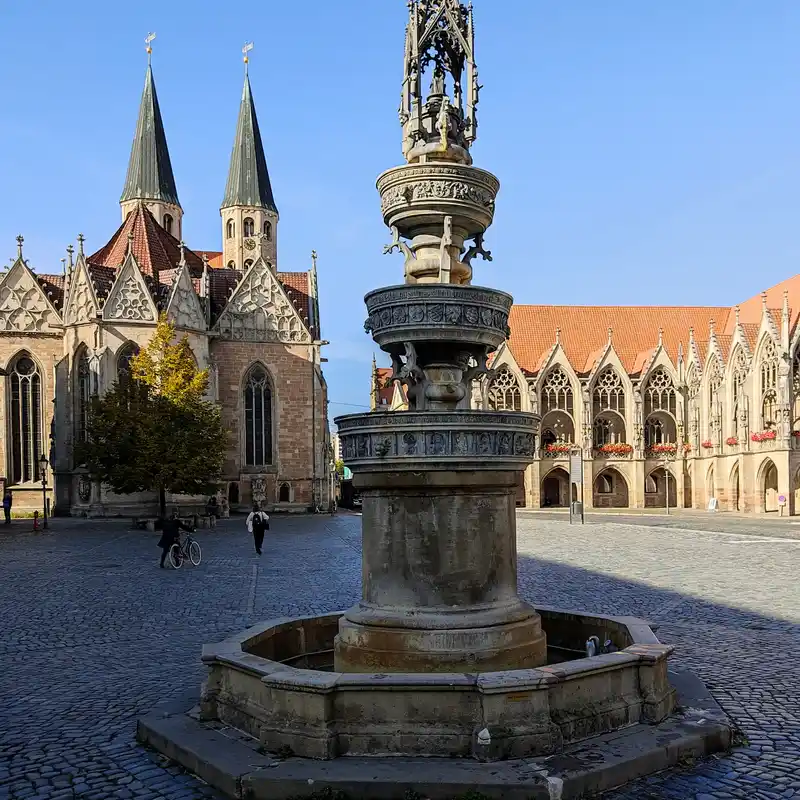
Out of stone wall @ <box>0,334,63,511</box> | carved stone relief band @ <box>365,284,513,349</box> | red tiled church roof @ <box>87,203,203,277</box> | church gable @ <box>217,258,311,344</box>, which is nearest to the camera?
carved stone relief band @ <box>365,284,513,349</box>

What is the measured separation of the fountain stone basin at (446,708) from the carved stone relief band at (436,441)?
164 cm

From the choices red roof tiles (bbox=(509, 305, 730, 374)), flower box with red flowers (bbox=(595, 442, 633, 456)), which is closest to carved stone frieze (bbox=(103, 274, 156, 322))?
red roof tiles (bbox=(509, 305, 730, 374))

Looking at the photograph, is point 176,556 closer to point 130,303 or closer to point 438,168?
point 438,168

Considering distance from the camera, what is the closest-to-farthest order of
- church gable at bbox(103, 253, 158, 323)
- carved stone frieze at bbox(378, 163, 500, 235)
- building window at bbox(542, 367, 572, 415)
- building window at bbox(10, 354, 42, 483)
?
carved stone frieze at bbox(378, 163, 500, 235)
church gable at bbox(103, 253, 158, 323)
building window at bbox(10, 354, 42, 483)
building window at bbox(542, 367, 572, 415)

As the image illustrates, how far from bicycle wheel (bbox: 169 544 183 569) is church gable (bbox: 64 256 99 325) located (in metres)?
25.0

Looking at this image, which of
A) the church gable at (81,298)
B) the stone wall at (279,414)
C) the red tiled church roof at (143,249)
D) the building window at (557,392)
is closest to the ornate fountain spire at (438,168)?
the church gable at (81,298)

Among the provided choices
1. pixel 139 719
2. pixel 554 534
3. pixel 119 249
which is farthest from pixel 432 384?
pixel 119 249

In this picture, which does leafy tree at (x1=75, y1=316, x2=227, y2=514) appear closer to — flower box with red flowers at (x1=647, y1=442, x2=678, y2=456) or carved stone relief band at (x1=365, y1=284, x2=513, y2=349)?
carved stone relief band at (x1=365, y1=284, x2=513, y2=349)

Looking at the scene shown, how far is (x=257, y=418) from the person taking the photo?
157 feet

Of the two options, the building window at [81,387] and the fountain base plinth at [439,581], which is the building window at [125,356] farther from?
the fountain base plinth at [439,581]

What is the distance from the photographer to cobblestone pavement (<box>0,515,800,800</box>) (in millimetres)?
6242

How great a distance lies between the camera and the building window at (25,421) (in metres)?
45.2

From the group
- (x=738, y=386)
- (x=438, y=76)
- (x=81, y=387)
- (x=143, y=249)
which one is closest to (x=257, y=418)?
(x=81, y=387)

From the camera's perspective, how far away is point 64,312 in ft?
146
